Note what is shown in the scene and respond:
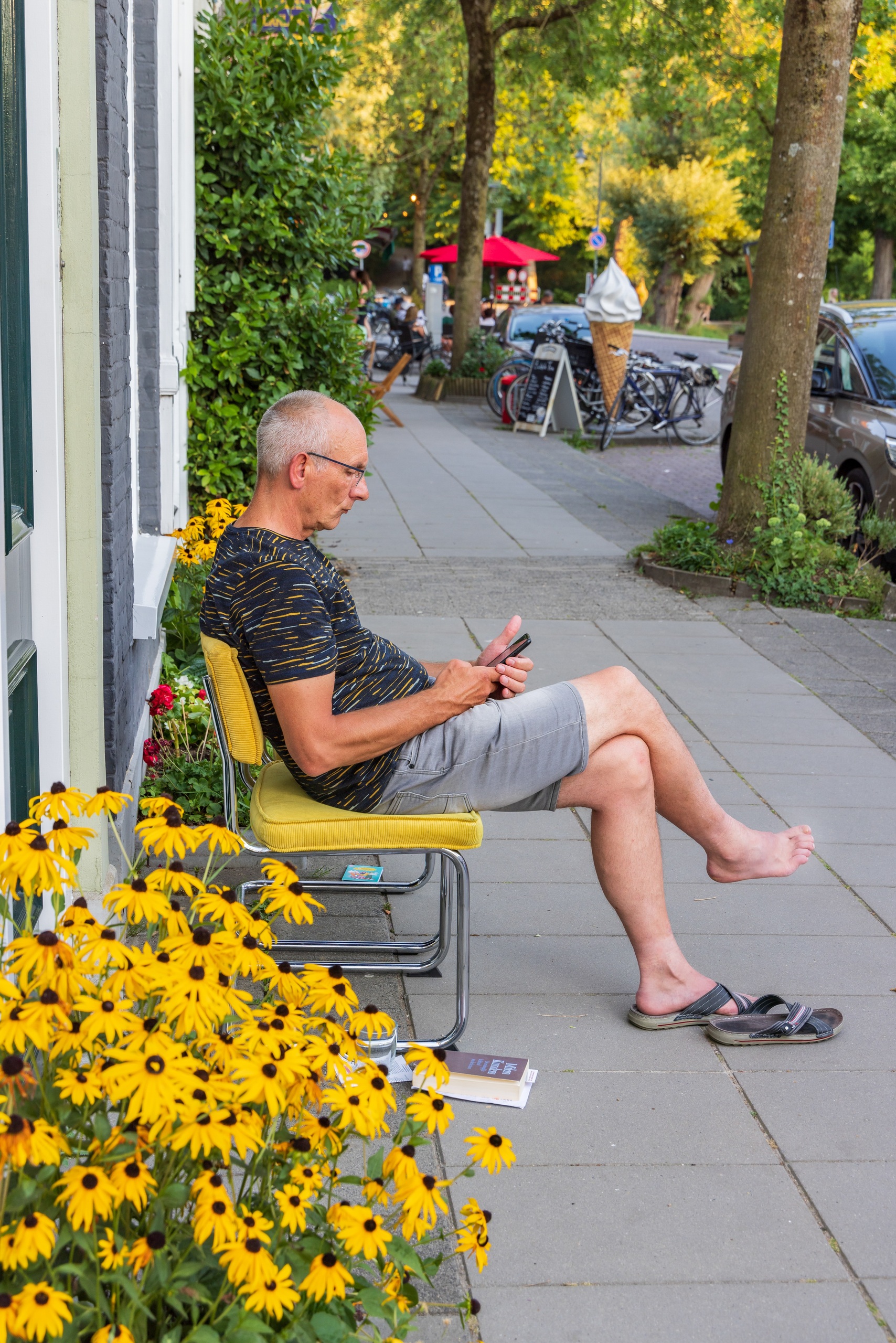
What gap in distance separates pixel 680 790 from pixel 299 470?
1224 millimetres

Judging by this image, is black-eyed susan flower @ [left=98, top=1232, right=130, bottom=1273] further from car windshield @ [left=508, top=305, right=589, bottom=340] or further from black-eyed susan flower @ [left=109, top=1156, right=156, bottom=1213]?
car windshield @ [left=508, top=305, right=589, bottom=340]

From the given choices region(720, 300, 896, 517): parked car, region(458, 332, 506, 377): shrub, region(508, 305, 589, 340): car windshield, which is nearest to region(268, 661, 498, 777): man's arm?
region(720, 300, 896, 517): parked car

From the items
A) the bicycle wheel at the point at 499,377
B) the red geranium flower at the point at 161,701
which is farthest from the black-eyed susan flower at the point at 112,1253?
the bicycle wheel at the point at 499,377

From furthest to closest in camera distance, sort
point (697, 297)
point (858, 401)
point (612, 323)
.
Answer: point (697, 297)
point (612, 323)
point (858, 401)

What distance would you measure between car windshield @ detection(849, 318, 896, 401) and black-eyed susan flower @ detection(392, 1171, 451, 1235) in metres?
9.09

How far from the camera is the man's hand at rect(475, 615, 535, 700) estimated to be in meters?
3.22

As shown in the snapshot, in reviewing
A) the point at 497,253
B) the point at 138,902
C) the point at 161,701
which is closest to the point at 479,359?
the point at 497,253

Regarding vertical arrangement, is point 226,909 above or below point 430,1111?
above

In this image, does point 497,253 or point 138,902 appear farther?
point 497,253

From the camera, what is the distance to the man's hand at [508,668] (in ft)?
10.6

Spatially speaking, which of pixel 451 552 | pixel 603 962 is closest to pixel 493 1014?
pixel 603 962

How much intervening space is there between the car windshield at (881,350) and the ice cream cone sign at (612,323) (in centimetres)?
503

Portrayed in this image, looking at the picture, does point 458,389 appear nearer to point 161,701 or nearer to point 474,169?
point 474,169

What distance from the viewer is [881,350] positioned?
1027 cm
